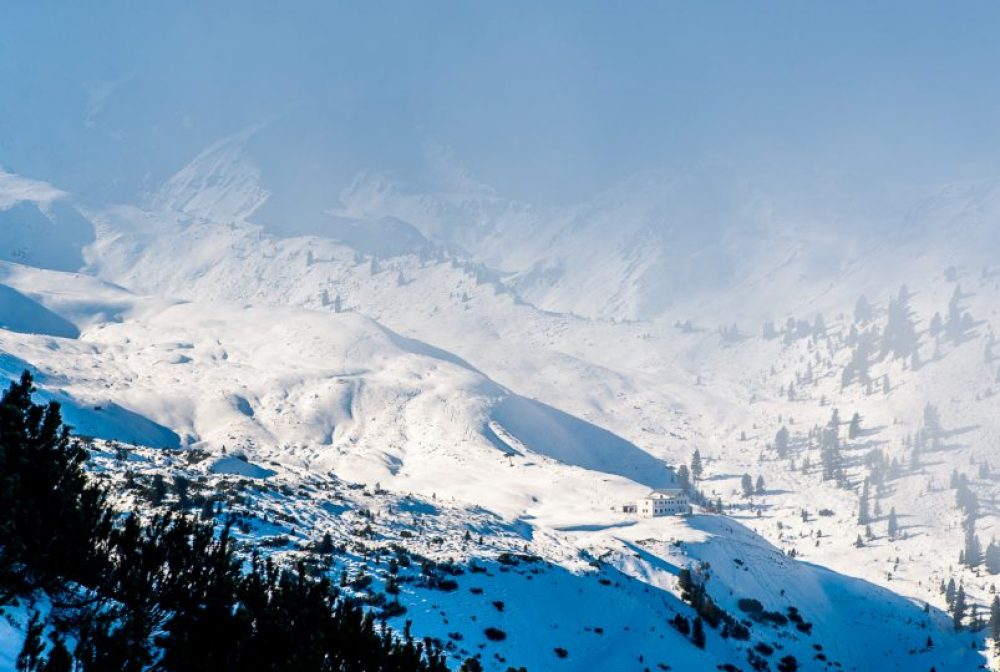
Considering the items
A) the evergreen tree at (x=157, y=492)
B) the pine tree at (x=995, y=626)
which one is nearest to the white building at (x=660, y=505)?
the pine tree at (x=995, y=626)

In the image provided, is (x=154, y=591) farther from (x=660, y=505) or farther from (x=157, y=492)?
(x=660, y=505)

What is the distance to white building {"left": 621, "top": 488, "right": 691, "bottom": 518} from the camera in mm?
152250

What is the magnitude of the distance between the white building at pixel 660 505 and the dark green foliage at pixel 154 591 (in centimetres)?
13046

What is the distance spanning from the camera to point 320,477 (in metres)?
114

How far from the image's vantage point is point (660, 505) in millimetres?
153250

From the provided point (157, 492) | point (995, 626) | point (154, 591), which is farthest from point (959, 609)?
point (154, 591)

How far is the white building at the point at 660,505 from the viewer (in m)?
152

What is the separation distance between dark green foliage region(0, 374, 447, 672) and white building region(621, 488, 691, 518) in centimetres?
13046

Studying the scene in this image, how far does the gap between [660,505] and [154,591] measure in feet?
447

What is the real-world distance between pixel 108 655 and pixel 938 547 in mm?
199768

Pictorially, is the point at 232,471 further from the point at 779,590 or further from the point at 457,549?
the point at 779,590

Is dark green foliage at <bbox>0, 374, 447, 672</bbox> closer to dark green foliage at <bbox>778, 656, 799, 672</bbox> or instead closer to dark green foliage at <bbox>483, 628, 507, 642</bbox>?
dark green foliage at <bbox>483, 628, 507, 642</bbox>

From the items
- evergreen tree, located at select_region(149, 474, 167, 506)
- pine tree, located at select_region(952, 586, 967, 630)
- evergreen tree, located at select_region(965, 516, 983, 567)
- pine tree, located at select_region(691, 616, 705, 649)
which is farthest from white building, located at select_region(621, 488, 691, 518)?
evergreen tree, located at select_region(149, 474, 167, 506)

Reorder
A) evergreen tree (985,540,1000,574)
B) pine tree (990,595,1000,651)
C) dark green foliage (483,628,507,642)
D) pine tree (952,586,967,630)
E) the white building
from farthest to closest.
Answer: evergreen tree (985,540,1000,574), the white building, pine tree (952,586,967,630), pine tree (990,595,1000,651), dark green foliage (483,628,507,642)
